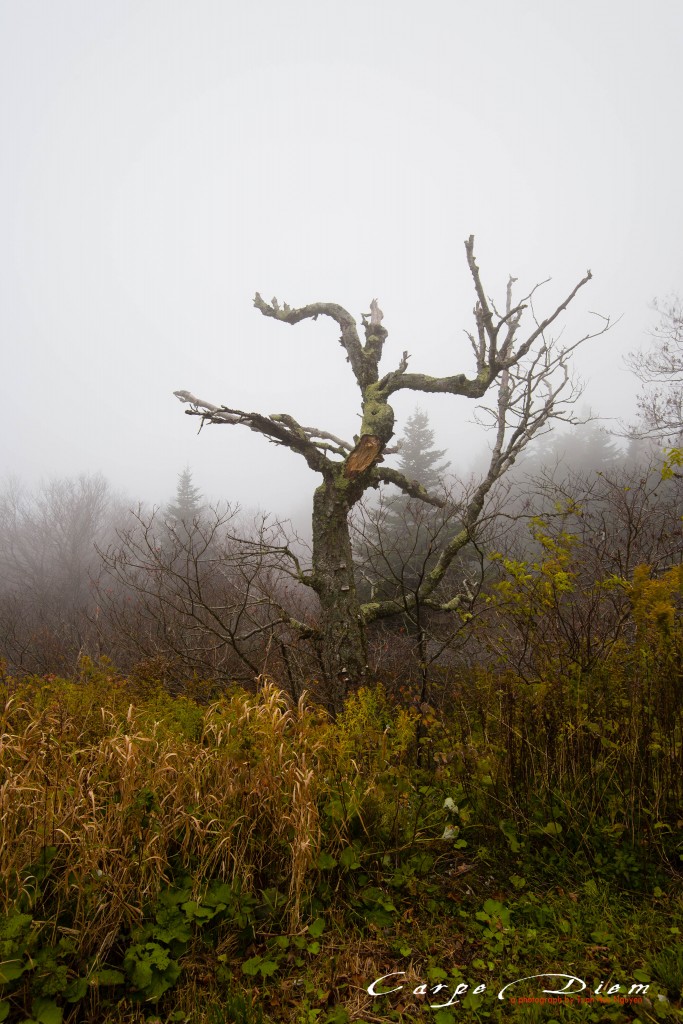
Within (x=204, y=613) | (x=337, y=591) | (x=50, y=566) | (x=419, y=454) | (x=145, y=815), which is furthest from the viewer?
(x=50, y=566)

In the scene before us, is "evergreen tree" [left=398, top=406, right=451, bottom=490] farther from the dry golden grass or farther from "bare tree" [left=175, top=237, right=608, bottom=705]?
the dry golden grass

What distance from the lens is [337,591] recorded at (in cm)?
549

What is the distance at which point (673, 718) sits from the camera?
2654 mm

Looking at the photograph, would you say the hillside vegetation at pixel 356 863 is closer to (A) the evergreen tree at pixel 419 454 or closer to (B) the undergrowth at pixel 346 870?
(B) the undergrowth at pixel 346 870

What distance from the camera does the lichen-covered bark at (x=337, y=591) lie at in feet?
17.3

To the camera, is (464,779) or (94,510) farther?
(94,510)

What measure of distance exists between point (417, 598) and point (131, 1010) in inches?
133

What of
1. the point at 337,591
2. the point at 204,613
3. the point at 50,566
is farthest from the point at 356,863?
the point at 50,566

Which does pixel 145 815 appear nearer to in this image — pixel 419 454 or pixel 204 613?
pixel 204 613

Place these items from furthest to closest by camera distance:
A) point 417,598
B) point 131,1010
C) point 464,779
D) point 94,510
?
1. point 94,510
2. point 417,598
3. point 464,779
4. point 131,1010

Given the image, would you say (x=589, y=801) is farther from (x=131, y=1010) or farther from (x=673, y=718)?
(x=131, y=1010)

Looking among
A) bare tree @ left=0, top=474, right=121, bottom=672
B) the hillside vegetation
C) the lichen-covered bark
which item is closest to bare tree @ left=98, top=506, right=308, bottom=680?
the lichen-covered bark

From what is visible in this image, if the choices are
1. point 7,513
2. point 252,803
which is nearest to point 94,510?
point 7,513

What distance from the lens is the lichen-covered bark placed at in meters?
5.28
